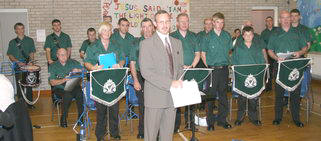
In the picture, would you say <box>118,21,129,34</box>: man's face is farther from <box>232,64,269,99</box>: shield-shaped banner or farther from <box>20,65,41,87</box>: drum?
<box>232,64,269,99</box>: shield-shaped banner

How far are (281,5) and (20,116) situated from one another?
8.94 m

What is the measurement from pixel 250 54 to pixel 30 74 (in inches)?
149

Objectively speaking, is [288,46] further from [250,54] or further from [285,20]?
[250,54]

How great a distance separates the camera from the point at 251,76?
4641mm

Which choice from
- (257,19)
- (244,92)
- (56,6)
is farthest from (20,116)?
(257,19)

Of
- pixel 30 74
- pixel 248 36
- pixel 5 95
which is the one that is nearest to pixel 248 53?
pixel 248 36

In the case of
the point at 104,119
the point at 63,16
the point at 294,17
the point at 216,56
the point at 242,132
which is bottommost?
the point at 242,132

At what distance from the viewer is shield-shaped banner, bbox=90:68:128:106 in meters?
3.88

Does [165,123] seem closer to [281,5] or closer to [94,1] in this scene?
[94,1]

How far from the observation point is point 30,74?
5.52 metres

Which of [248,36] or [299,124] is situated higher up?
[248,36]

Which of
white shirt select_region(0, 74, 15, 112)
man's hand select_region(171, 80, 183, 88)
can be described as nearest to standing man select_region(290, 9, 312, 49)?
man's hand select_region(171, 80, 183, 88)

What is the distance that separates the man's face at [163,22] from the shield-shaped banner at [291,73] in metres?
2.45

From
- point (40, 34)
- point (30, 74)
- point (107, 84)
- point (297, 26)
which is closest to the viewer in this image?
point (107, 84)
